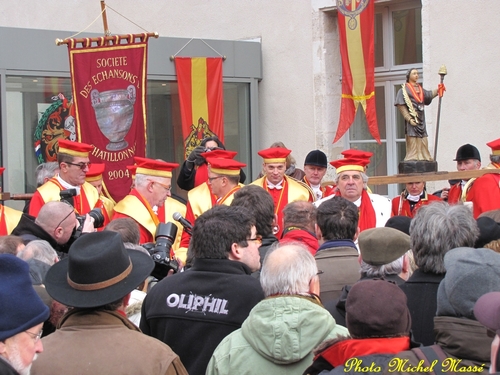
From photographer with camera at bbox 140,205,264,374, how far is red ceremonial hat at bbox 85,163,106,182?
204 inches

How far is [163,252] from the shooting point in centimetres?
429

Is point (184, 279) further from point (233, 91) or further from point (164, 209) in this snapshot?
point (233, 91)

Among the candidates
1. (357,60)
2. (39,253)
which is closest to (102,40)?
(357,60)

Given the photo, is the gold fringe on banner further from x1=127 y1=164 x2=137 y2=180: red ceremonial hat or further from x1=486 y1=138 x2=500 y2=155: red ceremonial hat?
x1=486 y1=138 x2=500 y2=155: red ceremonial hat

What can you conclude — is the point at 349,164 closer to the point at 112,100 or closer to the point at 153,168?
the point at 153,168

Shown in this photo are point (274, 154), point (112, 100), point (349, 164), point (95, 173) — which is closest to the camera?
point (349, 164)

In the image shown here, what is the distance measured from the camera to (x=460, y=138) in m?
9.49

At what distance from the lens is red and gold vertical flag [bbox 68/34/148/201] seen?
8938 millimetres

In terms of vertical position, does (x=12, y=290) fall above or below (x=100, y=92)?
below

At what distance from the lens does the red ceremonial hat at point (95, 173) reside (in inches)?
333

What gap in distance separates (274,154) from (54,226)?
3363 millimetres

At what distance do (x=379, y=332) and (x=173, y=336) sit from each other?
1.06 meters

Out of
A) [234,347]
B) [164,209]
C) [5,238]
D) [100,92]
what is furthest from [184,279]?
[100,92]

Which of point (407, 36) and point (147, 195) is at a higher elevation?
point (407, 36)
